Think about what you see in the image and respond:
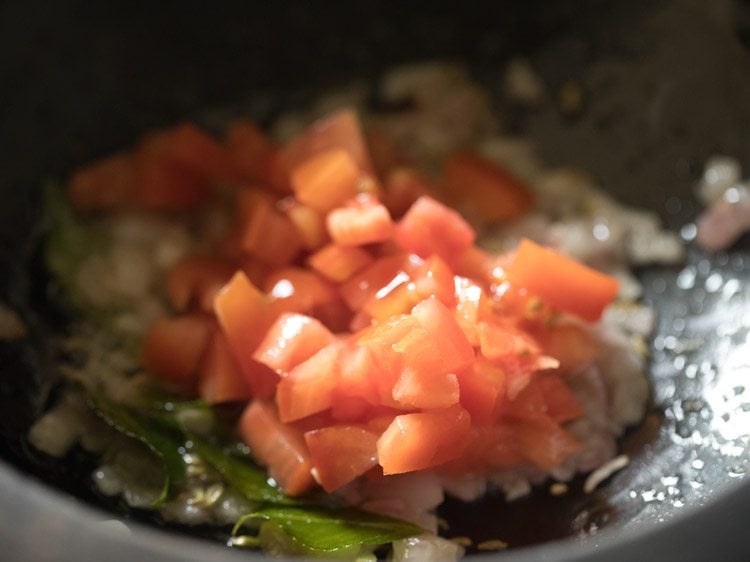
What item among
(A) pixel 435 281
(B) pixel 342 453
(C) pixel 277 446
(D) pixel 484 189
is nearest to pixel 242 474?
(C) pixel 277 446

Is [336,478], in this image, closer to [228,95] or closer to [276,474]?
[276,474]

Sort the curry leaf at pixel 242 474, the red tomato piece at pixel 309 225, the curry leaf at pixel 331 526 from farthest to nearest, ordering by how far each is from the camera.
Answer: the red tomato piece at pixel 309 225 → the curry leaf at pixel 242 474 → the curry leaf at pixel 331 526

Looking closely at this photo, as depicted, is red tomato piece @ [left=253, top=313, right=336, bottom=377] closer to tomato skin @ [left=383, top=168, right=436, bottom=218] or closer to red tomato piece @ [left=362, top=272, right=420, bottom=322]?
red tomato piece @ [left=362, top=272, right=420, bottom=322]

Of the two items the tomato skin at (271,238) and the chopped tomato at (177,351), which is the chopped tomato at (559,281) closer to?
the tomato skin at (271,238)

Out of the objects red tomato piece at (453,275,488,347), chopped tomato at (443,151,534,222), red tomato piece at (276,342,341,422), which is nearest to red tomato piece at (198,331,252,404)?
red tomato piece at (276,342,341,422)

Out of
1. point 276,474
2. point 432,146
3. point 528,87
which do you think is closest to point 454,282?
point 276,474

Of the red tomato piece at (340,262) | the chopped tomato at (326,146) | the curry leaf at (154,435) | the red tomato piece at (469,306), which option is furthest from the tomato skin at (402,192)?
the curry leaf at (154,435)
